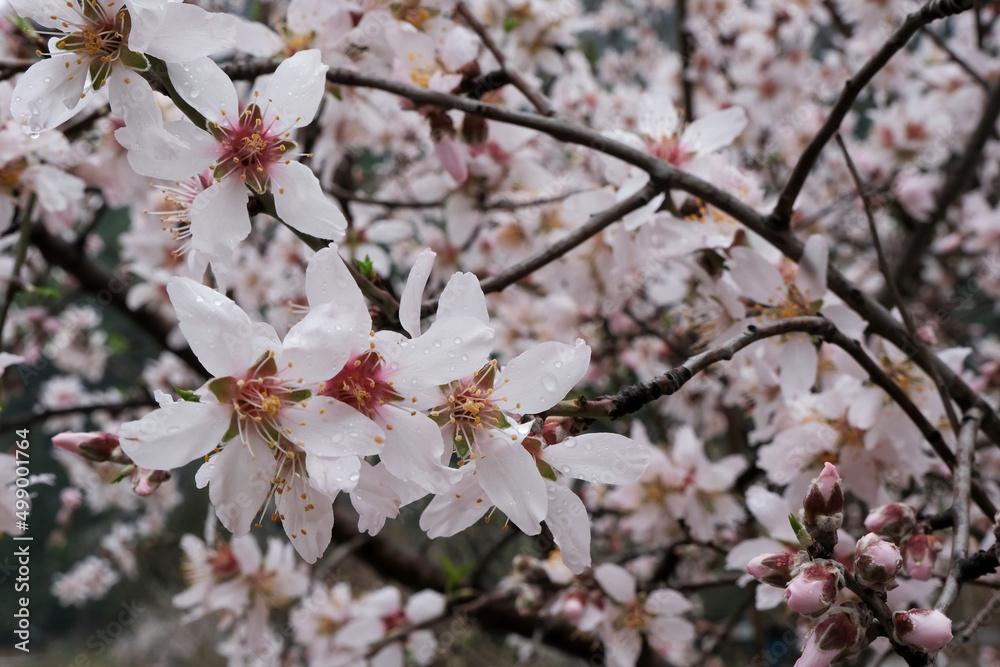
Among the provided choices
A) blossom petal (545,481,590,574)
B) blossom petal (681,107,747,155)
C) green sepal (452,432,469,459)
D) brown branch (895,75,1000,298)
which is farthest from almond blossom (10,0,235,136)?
brown branch (895,75,1000,298)

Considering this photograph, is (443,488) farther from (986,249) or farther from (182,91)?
(986,249)

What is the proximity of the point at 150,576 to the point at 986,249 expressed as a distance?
8.53 meters

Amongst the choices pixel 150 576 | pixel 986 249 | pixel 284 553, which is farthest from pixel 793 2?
pixel 150 576

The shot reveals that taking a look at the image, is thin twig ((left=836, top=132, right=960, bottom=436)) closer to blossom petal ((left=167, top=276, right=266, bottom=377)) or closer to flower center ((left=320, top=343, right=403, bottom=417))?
flower center ((left=320, top=343, right=403, bottom=417))

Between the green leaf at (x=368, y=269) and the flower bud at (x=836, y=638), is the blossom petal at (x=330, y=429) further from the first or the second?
the flower bud at (x=836, y=638)

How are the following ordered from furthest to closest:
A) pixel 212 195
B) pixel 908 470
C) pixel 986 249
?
pixel 986 249 < pixel 908 470 < pixel 212 195

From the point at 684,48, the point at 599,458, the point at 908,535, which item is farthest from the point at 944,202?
the point at 599,458

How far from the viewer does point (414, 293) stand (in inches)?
28.4

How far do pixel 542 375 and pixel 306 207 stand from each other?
0.34 m

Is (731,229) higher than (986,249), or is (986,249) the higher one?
(731,229)

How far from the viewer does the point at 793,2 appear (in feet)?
11.5

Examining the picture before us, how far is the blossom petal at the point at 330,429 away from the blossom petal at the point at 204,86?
0.36 m

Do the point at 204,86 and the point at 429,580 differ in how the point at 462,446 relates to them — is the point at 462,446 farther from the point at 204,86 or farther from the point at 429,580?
the point at 429,580

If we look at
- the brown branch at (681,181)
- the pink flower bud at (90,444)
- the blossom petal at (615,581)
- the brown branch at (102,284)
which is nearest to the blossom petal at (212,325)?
the pink flower bud at (90,444)
